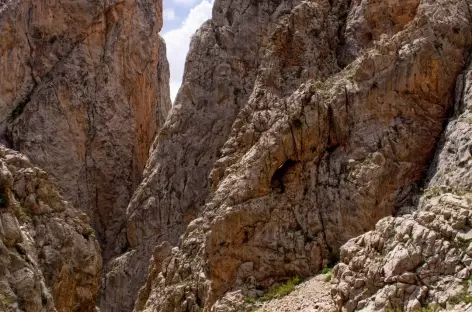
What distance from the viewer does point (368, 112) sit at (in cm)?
3278

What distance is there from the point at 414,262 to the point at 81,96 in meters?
41.8

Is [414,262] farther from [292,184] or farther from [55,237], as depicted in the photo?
[55,237]

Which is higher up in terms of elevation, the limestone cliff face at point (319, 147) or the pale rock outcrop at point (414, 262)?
the limestone cliff face at point (319, 147)

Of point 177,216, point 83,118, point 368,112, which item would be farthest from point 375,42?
point 83,118

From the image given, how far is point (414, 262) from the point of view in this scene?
22.2m

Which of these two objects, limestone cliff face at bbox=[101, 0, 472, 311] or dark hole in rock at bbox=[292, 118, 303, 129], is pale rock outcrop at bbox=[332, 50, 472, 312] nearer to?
limestone cliff face at bbox=[101, 0, 472, 311]

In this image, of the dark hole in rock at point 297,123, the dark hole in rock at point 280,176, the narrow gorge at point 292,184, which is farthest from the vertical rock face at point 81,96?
the dark hole in rock at point 297,123

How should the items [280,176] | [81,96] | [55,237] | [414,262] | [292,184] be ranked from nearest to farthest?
1. [414,262]
2. [55,237]
3. [292,184]
4. [280,176]
5. [81,96]

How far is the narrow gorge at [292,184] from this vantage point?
22688 millimetres

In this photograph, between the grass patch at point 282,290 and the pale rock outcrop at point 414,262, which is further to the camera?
the grass patch at point 282,290

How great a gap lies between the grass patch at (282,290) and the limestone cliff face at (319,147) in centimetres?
51

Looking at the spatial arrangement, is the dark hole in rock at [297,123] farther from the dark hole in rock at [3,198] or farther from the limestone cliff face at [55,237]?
the dark hole in rock at [3,198]

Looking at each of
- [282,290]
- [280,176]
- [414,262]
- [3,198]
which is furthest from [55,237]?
[414,262]

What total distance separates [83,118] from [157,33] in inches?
532
